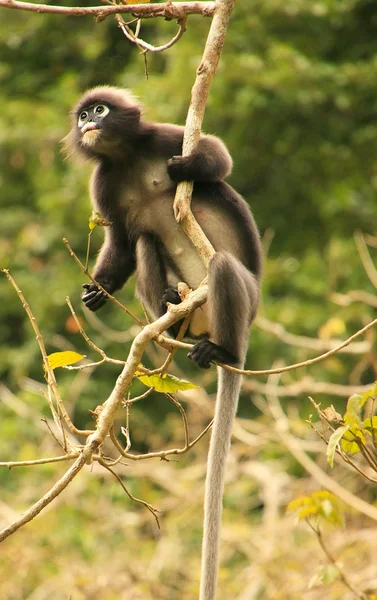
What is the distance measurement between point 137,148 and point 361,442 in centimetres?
197

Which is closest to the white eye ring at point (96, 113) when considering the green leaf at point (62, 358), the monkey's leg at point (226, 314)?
the monkey's leg at point (226, 314)

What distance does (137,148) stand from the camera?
3949 millimetres

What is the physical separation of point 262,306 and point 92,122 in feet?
12.6

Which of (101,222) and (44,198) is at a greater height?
(101,222)

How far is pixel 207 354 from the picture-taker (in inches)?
131

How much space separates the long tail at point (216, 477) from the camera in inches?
104

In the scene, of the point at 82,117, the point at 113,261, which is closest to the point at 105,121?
the point at 82,117

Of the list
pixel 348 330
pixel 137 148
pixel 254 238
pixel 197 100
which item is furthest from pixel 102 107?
pixel 348 330

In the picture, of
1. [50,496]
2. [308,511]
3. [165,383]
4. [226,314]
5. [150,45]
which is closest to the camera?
[50,496]

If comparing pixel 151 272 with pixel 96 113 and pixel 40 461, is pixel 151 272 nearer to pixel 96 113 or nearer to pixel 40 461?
pixel 96 113

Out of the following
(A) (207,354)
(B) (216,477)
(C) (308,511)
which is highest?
(A) (207,354)

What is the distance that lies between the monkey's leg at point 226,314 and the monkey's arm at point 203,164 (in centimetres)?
33

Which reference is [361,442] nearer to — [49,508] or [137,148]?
[137,148]

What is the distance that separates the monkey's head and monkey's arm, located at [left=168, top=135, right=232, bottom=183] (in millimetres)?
394
